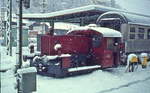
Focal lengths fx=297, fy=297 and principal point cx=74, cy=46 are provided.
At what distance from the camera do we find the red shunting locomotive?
14370mm

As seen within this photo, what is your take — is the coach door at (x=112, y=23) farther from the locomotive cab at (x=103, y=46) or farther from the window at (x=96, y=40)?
the window at (x=96, y=40)

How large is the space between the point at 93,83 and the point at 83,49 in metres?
3.51

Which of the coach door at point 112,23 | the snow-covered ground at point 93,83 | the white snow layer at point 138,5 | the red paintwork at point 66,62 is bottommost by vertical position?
the snow-covered ground at point 93,83

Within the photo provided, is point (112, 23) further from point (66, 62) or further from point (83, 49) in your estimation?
point (66, 62)

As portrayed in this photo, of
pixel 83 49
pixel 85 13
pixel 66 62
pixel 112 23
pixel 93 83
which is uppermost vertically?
pixel 85 13

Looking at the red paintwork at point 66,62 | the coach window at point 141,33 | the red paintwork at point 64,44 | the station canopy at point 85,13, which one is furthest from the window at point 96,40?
the station canopy at point 85,13

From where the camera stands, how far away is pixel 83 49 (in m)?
15.8

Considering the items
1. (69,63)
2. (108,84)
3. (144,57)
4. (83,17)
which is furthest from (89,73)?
(83,17)

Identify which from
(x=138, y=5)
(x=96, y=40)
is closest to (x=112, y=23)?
(x=96, y=40)

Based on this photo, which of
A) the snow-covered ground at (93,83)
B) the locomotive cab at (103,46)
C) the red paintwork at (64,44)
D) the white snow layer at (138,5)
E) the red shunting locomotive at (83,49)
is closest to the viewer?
the snow-covered ground at (93,83)

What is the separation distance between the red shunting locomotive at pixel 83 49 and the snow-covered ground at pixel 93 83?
1.84ft

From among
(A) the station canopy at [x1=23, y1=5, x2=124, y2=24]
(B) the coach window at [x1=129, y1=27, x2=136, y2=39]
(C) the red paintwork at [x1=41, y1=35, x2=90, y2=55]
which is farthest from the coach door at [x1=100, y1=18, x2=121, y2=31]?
(A) the station canopy at [x1=23, y1=5, x2=124, y2=24]

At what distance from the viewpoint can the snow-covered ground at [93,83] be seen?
11117mm

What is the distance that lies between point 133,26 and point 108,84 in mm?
8679
